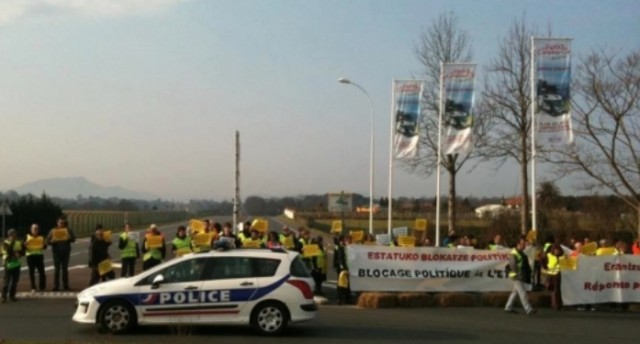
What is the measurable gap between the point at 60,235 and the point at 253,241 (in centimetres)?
483

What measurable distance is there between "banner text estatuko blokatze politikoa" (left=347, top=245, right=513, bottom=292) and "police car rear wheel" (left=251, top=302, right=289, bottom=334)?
6.26 meters

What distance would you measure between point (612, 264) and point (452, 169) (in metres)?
15.3

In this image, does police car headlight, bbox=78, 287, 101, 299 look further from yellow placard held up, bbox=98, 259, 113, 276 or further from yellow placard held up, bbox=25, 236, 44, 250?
yellow placard held up, bbox=25, 236, 44, 250

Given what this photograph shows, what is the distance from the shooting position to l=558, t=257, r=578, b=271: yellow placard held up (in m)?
20.2

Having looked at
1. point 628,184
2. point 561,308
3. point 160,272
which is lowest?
point 561,308

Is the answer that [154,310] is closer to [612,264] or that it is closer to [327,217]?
[612,264]

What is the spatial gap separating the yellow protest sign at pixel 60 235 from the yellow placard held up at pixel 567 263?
40.2 ft

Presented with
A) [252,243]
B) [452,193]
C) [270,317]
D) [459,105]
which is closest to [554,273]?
[252,243]

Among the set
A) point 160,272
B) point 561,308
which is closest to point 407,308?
point 561,308

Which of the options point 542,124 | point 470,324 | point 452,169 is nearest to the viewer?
point 470,324

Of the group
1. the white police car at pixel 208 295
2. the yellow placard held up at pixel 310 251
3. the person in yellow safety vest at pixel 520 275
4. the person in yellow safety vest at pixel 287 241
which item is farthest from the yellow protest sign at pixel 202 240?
the person in yellow safety vest at pixel 520 275

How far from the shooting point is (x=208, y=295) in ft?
45.8

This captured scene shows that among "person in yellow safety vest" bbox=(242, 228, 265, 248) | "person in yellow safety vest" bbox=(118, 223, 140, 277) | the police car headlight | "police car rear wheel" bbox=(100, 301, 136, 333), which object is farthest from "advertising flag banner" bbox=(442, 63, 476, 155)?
the police car headlight

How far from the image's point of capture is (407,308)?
19.7 meters
